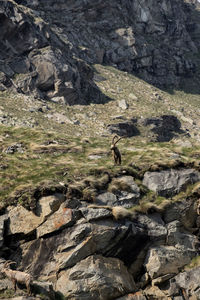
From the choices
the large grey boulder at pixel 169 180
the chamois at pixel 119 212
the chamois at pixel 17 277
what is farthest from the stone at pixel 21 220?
the large grey boulder at pixel 169 180

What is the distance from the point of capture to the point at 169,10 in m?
134

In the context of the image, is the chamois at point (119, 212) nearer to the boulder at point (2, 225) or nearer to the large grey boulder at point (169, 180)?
the large grey boulder at point (169, 180)

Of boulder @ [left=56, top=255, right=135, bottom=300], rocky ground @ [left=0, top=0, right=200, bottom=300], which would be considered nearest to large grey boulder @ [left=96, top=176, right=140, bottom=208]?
rocky ground @ [left=0, top=0, right=200, bottom=300]

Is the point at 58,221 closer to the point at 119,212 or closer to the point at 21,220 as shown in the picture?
the point at 21,220

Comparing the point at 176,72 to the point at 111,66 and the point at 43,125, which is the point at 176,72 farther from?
the point at 43,125

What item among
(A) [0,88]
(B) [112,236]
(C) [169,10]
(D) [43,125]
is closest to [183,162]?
(B) [112,236]

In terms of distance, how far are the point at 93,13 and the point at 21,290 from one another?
4286 inches

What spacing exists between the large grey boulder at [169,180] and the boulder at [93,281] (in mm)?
5638

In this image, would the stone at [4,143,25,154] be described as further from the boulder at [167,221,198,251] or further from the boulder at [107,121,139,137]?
the boulder at [107,121,139,137]

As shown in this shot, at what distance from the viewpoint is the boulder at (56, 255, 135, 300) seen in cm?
1383

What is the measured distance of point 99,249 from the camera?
15273 mm

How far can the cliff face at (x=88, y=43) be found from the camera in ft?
230

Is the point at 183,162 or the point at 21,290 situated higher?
the point at 183,162

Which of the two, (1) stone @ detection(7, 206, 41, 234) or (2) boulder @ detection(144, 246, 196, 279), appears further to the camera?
(2) boulder @ detection(144, 246, 196, 279)
